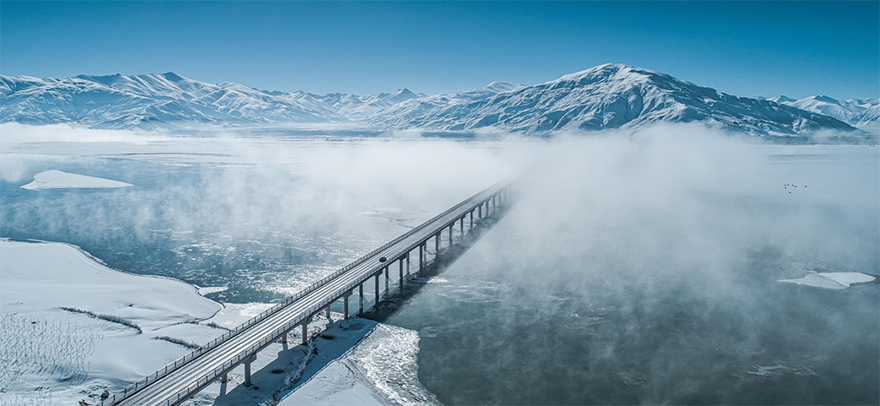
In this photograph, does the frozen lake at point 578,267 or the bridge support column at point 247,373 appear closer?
the bridge support column at point 247,373

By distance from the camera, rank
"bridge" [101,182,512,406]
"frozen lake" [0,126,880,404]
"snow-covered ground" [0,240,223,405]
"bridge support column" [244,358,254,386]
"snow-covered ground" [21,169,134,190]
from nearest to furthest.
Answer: "bridge" [101,182,512,406] < "snow-covered ground" [0,240,223,405] < "bridge support column" [244,358,254,386] < "frozen lake" [0,126,880,404] < "snow-covered ground" [21,169,134,190]

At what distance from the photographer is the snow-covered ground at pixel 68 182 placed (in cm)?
10839

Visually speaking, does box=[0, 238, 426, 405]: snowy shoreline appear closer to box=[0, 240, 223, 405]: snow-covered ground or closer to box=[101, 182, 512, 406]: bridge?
box=[0, 240, 223, 405]: snow-covered ground

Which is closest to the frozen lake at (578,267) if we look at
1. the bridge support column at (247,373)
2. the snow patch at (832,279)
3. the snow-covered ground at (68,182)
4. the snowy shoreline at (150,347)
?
the snow patch at (832,279)

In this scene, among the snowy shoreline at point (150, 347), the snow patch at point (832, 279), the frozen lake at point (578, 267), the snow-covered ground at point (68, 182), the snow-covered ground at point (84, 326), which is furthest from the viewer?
the snow-covered ground at point (68, 182)

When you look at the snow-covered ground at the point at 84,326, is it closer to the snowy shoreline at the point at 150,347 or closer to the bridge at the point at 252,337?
the snowy shoreline at the point at 150,347

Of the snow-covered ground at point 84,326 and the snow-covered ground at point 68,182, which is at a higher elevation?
the snow-covered ground at point 68,182

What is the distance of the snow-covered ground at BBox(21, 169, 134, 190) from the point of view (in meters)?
108

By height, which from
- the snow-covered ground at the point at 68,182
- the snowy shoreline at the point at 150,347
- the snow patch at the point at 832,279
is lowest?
the snowy shoreline at the point at 150,347

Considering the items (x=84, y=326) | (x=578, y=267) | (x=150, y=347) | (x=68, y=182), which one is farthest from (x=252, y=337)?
(x=68, y=182)

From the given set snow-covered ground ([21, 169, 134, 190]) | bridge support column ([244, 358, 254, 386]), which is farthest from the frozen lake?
bridge support column ([244, 358, 254, 386])

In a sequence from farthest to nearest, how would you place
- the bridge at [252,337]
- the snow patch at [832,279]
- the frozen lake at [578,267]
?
the snow patch at [832,279]
the frozen lake at [578,267]
the bridge at [252,337]

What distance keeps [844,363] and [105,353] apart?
4430 cm

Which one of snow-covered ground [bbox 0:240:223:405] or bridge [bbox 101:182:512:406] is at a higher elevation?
bridge [bbox 101:182:512:406]
